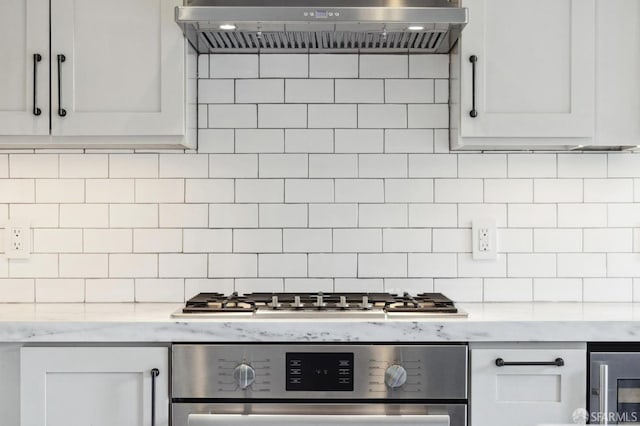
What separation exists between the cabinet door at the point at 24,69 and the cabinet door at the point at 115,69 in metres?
0.04

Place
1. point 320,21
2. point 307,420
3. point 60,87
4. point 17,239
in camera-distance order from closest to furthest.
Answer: point 307,420
point 320,21
point 60,87
point 17,239

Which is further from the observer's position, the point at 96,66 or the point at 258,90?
the point at 258,90

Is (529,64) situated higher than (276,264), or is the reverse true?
(529,64)

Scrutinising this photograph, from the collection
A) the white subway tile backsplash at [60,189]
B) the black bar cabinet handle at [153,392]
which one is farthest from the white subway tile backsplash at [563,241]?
the white subway tile backsplash at [60,189]

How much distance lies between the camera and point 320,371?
206 cm

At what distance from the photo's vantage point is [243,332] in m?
2.07

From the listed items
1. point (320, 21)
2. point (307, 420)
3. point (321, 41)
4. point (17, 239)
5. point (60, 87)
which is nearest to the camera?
point (307, 420)

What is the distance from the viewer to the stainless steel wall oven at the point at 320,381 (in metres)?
2.06

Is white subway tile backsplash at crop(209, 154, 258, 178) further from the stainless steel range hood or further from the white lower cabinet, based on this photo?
the white lower cabinet

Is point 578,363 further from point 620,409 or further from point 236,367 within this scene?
point 236,367

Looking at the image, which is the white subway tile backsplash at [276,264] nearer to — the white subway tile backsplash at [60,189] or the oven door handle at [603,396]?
the white subway tile backsplash at [60,189]

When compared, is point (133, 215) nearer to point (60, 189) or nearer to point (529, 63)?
point (60, 189)

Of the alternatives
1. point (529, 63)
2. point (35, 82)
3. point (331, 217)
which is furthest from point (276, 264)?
point (529, 63)

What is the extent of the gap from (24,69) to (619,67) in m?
1.98
